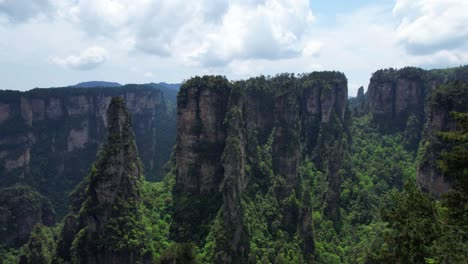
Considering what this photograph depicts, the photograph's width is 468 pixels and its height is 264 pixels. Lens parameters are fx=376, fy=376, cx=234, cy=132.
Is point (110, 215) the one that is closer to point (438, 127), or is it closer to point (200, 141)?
point (200, 141)

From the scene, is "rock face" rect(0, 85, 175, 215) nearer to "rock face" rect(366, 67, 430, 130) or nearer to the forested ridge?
the forested ridge

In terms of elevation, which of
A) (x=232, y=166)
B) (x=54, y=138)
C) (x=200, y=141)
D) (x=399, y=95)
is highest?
(x=399, y=95)

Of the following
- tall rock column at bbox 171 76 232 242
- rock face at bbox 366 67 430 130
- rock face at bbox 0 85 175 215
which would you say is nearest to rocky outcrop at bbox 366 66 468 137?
rock face at bbox 366 67 430 130

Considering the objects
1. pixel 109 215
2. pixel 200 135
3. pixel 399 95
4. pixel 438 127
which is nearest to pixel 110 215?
pixel 109 215

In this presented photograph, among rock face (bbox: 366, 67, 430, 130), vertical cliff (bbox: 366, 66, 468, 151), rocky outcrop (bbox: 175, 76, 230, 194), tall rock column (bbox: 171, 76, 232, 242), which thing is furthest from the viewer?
rock face (bbox: 366, 67, 430, 130)

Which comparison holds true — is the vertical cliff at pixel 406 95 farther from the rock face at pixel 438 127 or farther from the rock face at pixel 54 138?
A: the rock face at pixel 54 138

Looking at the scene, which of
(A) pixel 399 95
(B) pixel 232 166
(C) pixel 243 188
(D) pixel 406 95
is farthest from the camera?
(A) pixel 399 95
